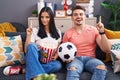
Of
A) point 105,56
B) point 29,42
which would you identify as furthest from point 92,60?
point 29,42

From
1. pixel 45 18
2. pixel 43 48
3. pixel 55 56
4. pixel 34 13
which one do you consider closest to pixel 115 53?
pixel 55 56

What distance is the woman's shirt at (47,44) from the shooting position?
2.11m

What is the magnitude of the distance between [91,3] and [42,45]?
5.54 ft

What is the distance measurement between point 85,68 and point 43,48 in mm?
453

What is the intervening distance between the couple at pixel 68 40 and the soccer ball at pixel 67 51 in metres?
0.06

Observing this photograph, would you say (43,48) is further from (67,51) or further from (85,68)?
(85,68)

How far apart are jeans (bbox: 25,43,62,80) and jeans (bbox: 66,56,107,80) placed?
0.15 m

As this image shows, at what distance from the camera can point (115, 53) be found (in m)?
2.06

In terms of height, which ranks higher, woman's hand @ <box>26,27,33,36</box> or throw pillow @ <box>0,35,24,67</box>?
woman's hand @ <box>26,27,33,36</box>

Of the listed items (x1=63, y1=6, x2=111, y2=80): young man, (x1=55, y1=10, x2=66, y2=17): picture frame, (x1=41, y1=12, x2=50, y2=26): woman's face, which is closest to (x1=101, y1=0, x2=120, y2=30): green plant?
(x1=55, y1=10, x2=66, y2=17): picture frame

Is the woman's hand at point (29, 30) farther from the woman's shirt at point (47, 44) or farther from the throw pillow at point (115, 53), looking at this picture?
the throw pillow at point (115, 53)

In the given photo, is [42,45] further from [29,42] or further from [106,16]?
[106,16]

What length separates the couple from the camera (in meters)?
1.91

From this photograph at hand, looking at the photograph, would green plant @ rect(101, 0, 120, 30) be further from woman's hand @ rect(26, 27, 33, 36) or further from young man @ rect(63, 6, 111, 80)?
woman's hand @ rect(26, 27, 33, 36)
